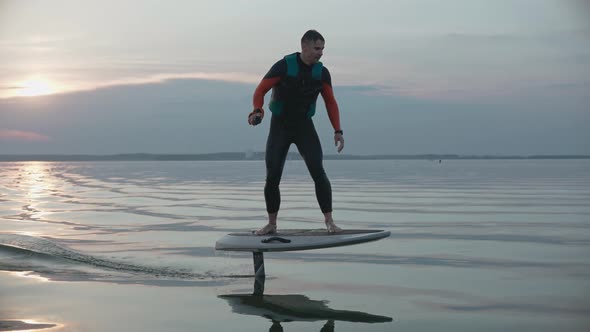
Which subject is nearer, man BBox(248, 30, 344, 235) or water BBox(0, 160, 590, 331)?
water BBox(0, 160, 590, 331)

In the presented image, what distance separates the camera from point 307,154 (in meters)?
8.98

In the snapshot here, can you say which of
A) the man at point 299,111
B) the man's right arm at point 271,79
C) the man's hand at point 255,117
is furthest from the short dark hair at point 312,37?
the man's hand at point 255,117

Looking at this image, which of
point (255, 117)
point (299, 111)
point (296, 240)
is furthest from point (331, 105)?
point (296, 240)

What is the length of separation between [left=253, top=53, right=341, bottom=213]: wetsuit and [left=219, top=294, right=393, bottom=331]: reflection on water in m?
1.73

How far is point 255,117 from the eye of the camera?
8516mm

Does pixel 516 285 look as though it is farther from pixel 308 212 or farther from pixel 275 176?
pixel 308 212

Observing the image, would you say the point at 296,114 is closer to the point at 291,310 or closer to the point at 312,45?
the point at 312,45

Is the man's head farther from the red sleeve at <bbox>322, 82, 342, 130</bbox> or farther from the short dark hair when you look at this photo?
the red sleeve at <bbox>322, 82, 342, 130</bbox>

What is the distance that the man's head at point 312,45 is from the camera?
338 inches

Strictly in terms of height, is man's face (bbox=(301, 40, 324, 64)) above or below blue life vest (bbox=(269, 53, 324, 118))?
above

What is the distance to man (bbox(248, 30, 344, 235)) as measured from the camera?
28.7 feet

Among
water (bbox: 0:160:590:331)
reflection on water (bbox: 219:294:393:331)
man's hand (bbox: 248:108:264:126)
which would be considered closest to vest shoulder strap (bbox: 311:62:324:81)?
man's hand (bbox: 248:108:264:126)

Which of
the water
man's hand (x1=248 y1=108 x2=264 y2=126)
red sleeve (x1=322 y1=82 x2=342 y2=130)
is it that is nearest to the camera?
the water

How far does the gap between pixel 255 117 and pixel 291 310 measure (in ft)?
8.38
